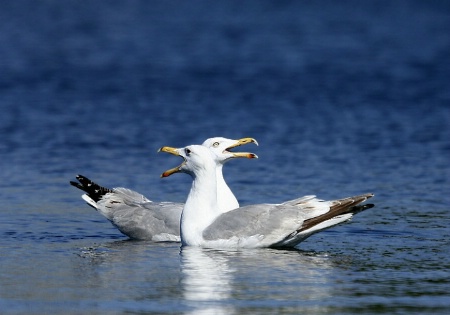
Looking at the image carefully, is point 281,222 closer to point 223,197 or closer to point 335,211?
point 335,211

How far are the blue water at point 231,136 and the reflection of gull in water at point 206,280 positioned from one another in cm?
3

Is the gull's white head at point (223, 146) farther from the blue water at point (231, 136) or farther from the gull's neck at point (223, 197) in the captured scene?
the blue water at point (231, 136)

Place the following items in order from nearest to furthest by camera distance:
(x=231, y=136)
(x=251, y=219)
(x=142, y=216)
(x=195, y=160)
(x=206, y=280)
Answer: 1. (x=206, y=280)
2. (x=251, y=219)
3. (x=195, y=160)
4. (x=142, y=216)
5. (x=231, y=136)

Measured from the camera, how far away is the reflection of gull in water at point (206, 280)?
10.3 meters

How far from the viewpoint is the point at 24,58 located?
3691cm

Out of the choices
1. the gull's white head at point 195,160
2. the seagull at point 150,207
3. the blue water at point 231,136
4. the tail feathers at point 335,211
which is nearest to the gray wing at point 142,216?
the seagull at point 150,207

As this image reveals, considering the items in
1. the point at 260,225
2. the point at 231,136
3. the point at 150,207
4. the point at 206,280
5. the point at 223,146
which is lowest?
the point at 206,280

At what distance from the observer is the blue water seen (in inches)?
438

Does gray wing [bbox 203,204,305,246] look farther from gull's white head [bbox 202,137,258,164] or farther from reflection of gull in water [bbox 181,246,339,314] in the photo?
gull's white head [bbox 202,137,258,164]

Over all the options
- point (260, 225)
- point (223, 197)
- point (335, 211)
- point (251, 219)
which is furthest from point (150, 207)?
point (335, 211)

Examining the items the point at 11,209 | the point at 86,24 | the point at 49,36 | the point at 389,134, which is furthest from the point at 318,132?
the point at 86,24

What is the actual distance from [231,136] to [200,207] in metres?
9.27

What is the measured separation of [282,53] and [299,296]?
93.4 ft

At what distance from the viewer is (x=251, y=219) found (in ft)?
43.8
